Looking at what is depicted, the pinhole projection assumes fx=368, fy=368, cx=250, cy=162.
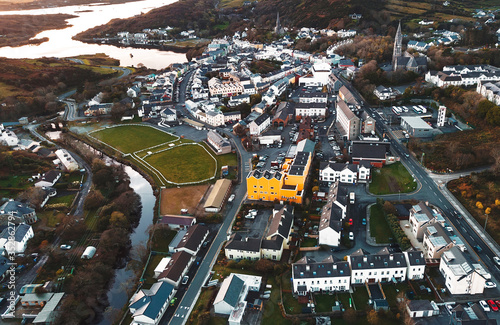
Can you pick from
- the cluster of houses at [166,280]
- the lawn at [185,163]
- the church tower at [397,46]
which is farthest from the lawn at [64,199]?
the church tower at [397,46]

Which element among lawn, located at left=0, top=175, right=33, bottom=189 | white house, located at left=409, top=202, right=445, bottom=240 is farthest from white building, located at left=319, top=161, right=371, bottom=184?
lawn, located at left=0, top=175, right=33, bottom=189

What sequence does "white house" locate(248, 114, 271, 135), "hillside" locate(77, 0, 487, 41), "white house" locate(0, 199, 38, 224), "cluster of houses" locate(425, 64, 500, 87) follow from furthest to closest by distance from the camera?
"hillside" locate(77, 0, 487, 41) < "cluster of houses" locate(425, 64, 500, 87) < "white house" locate(248, 114, 271, 135) < "white house" locate(0, 199, 38, 224)

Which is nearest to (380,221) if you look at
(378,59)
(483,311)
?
(483,311)

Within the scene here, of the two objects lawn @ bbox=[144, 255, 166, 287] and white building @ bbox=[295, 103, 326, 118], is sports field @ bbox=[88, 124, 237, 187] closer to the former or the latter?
lawn @ bbox=[144, 255, 166, 287]

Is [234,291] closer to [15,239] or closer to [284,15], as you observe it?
[15,239]

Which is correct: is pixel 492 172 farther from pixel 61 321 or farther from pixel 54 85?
pixel 54 85

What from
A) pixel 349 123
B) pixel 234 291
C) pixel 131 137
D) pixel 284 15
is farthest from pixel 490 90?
pixel 284 15
